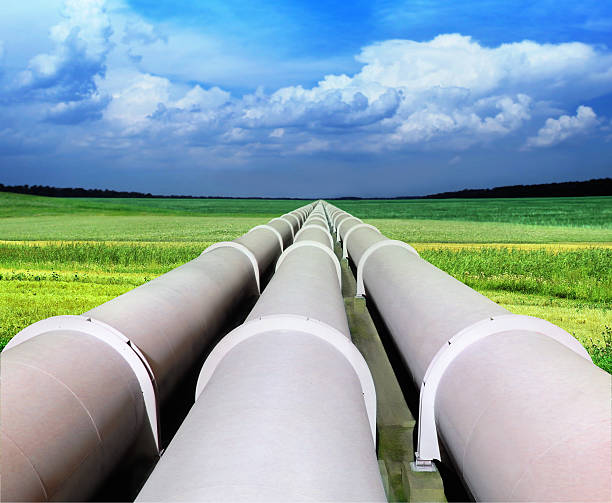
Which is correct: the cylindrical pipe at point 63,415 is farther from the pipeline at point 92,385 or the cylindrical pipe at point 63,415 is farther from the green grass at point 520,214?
the green grass at point 520,214

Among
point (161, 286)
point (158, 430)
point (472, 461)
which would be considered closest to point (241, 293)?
point (161, 286)

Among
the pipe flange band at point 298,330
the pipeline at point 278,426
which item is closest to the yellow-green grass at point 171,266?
the pipe flange band at point 298,330

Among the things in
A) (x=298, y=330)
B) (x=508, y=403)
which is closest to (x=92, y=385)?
(x=298, y=330)

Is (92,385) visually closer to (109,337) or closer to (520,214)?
(109,337)

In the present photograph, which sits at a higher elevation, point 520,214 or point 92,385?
point 92,385

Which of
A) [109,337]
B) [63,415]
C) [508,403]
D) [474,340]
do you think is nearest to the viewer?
[508,403]

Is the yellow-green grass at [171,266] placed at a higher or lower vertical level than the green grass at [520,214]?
lower

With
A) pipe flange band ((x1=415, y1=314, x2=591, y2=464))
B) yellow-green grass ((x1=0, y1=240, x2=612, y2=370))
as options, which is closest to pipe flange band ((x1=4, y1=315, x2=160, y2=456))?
pipe flange band ((x1=415, y1=314, x2=591, y2=464))
